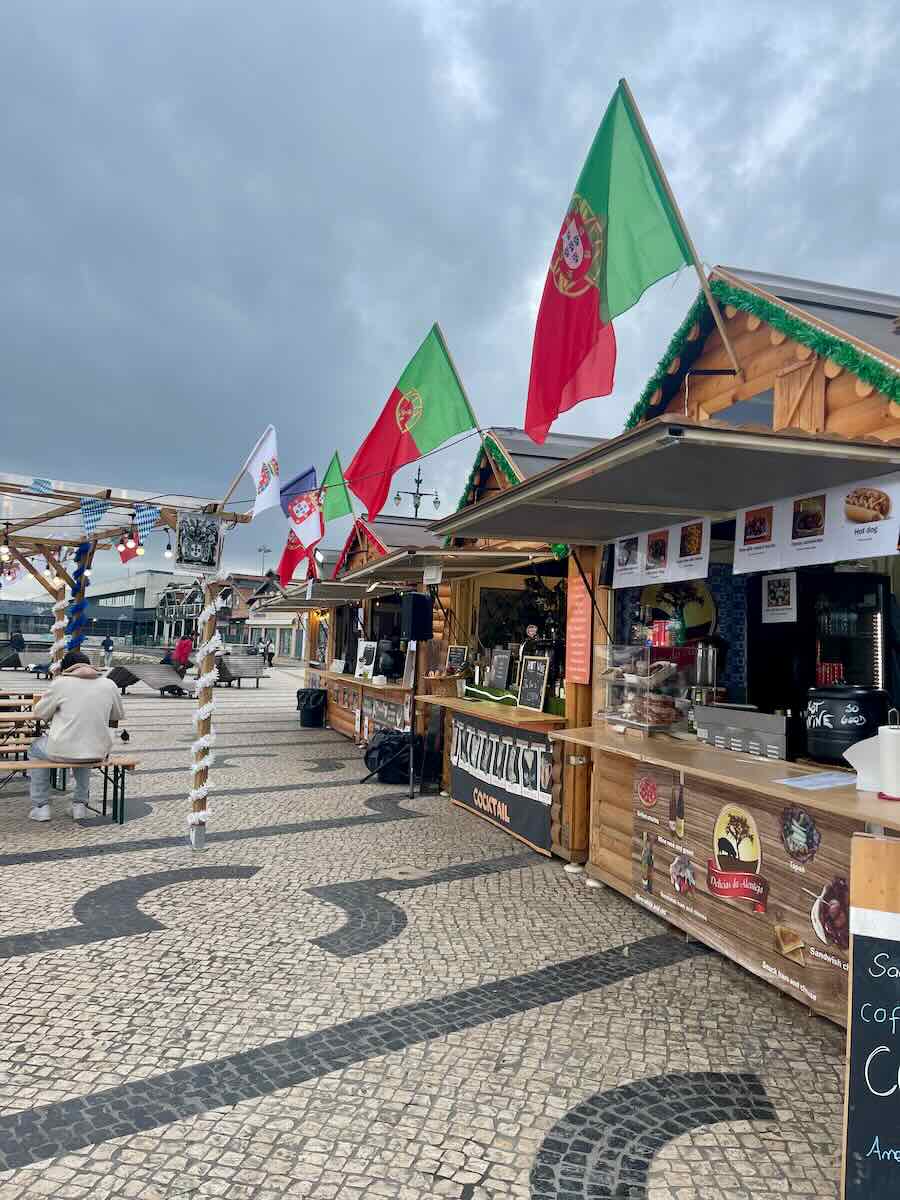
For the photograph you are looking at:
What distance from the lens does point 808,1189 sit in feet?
8.16

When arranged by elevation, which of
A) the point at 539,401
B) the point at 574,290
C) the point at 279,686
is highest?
the point at 574,290

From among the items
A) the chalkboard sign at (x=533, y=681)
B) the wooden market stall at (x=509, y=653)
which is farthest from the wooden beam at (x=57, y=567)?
the chalkboard sign at (x=533, y=681)

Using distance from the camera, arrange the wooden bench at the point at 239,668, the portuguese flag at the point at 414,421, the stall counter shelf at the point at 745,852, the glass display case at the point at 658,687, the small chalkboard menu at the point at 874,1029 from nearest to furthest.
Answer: the small chalkboard menu at the point at 874,1029
the stall counter shelf at the point at 745,852
the glass display case at the point at 658,687
the portuguese flag at the point at 414,421
the wooden bench at the point at 239,668

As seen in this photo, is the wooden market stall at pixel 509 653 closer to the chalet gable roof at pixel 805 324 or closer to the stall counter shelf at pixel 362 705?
the stall counter shelf at pixel 362 705

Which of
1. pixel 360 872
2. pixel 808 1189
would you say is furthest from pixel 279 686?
pixel 808 1189

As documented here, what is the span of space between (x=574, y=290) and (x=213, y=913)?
15.2 feet

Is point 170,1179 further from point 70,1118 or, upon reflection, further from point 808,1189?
point 808,1189

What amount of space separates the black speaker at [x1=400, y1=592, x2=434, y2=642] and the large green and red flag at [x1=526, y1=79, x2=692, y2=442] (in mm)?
4846

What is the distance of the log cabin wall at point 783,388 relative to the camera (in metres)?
4.25

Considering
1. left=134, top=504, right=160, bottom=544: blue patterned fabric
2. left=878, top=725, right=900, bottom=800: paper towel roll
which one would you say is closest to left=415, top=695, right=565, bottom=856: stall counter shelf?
left=878, top=725, right=900, bottom=800: paper towel roll

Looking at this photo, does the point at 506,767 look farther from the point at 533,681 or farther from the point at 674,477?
the point at 674,477

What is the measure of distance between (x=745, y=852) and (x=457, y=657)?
6.00 metres

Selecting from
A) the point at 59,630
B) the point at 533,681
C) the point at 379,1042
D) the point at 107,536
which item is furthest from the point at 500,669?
the point at 59,630

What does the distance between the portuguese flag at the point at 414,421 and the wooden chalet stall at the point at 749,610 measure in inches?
89.8
